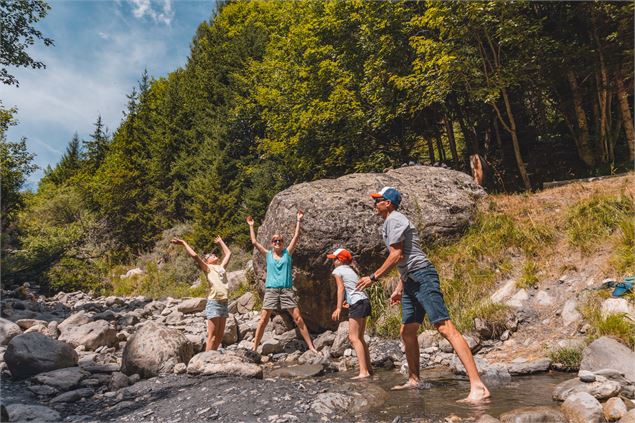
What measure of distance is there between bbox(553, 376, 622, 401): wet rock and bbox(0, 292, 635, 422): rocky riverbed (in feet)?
0.04

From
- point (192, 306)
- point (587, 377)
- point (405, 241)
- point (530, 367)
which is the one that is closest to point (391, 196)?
point (405, 241)

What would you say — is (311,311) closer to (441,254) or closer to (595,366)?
(441,254)

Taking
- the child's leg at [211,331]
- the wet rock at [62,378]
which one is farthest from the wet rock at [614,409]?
the wet rock at [62,378]

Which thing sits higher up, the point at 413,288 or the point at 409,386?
the point at 413,288

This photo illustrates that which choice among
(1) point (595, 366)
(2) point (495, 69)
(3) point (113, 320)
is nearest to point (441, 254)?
(1) point (595, 366)

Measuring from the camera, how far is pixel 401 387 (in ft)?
18.0

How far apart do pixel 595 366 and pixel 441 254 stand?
4961 millimetres

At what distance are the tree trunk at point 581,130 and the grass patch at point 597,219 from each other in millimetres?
6781

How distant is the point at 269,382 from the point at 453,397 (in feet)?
7.62

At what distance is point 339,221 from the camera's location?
9.90 metres

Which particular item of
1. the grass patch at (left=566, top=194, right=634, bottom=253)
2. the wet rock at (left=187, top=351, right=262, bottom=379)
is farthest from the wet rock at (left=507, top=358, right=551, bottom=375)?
the wet rock at (left=187, top=351, right=262, bottom=379)

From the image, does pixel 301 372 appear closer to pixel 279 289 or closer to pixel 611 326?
pixel 279 289

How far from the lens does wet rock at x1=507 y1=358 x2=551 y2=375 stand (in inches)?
233

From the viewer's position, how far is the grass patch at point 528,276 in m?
8.24
